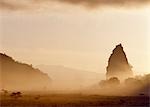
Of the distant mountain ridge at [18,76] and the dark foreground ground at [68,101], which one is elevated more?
the distant mountain ridge at [18,76]

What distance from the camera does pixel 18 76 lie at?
36844 mm

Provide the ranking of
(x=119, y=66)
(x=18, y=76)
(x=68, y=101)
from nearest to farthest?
(x=68, y=101) → (x=18, y=76) → (x=119, y=66)

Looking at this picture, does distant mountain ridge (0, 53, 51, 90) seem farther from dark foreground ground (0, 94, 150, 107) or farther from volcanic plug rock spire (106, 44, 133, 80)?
volcanic plug rock spire (106, 44, 133, 80)

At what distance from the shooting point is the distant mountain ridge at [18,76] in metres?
34.4

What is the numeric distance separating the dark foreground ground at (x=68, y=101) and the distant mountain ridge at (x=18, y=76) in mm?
1314

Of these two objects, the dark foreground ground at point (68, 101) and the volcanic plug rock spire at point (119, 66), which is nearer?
the dark foreground ground at point (68, 101)

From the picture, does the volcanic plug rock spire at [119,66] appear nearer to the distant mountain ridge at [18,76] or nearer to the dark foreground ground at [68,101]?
the dark foreground ground at [68,101]

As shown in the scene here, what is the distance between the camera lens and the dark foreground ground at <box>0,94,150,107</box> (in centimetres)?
3347

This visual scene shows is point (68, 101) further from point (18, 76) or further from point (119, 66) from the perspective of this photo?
point (119, 66)

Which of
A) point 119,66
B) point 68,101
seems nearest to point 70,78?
point 68,101

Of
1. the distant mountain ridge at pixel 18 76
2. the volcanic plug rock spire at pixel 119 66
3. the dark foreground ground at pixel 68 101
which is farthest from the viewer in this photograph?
the volcanic plug rock spire at pixel 119 66

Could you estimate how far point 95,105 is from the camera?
34594 millimetres

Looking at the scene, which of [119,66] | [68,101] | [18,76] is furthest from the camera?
[119,66]

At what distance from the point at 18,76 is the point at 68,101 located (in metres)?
5.65
